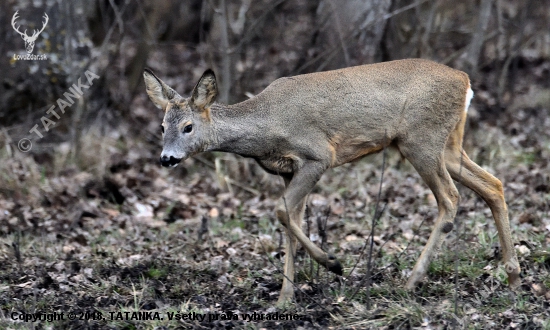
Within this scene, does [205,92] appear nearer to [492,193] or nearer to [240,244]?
[240,244]

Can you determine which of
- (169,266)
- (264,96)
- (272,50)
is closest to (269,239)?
(169,266)

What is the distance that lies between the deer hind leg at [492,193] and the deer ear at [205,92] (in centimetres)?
206

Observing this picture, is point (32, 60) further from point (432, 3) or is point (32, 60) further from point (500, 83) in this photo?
point (500, 83)

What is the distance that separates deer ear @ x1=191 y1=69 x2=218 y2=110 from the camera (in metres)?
6.19

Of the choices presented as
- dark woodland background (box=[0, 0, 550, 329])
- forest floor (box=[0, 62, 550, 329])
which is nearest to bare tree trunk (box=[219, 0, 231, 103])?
dark woodland background (box=[0, 0, 550, 329])

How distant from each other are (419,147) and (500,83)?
6.88 m

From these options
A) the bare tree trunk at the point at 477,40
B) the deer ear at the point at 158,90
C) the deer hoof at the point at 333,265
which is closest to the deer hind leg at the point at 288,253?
the deer hoof at the point at 333,265

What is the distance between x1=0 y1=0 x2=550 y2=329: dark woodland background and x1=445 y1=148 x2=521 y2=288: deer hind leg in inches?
6.6

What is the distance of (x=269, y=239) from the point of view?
24.9 ft

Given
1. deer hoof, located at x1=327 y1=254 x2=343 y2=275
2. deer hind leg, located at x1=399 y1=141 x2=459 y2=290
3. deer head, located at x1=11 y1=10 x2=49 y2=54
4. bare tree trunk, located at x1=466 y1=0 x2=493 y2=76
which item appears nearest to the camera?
deer hoof, located at x1=327 y1=254 x2=343 y2=275

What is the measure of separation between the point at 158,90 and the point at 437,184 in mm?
2490

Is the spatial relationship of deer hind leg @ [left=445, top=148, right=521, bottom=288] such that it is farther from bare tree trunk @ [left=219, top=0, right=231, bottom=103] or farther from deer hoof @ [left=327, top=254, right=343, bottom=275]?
bare tree trunk @ [left=219, top=0, right=231, bottom=103]

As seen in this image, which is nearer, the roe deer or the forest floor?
the forest floor

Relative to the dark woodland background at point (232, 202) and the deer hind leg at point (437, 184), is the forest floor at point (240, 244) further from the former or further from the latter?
the deer hind leg at point (437, 184)
